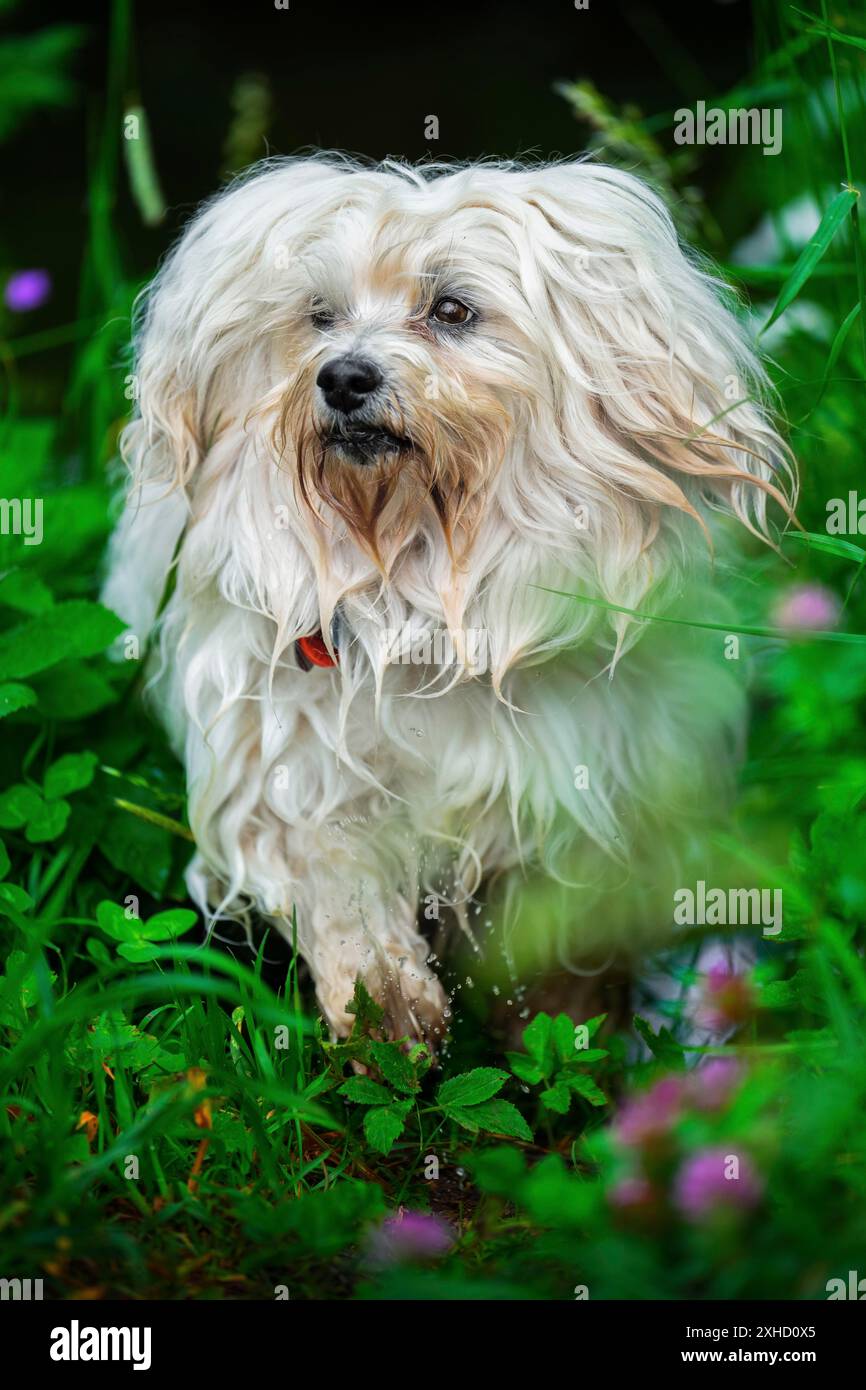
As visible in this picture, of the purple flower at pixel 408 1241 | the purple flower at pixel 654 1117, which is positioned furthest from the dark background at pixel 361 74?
the purple flower at pixel 654 1117

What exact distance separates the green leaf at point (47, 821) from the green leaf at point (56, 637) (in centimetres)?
24

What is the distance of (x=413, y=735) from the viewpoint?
230 centimetres

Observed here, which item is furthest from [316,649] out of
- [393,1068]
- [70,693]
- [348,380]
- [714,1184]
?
[714,1184]

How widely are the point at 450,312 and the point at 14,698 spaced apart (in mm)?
999

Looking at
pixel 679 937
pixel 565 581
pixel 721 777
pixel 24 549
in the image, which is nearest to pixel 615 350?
pixel 565 581

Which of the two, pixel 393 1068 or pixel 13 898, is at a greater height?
pixel 13 898

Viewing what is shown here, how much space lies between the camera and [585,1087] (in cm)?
215

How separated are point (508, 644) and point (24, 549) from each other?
3.75 feet

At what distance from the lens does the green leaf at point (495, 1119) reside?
208 cm

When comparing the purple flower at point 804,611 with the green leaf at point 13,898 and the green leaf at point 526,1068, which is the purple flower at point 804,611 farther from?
the green leaf at point 13,898

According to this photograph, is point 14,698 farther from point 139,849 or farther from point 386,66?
point 386,66

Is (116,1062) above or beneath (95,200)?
beneath

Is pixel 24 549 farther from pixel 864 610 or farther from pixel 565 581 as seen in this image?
pixel 864 610

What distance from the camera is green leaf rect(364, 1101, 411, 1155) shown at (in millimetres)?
2029
